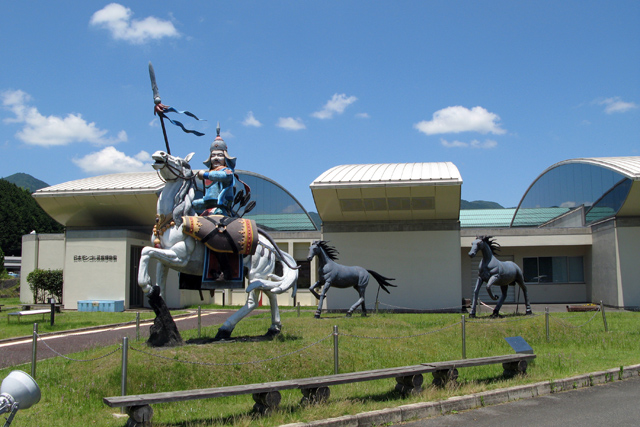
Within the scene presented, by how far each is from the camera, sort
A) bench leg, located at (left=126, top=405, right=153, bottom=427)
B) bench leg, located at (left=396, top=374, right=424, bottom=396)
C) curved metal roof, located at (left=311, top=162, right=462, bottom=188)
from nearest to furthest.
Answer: bench leg, located at (left=126, top=405, right=153, bottom=427), bench leg, located at (left=396, top=374, right=424, bottom=396), curved metal roof, located at (left=311, top=162, right=462, bottom=188)

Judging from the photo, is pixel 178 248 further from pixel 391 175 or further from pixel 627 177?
pixel 627 177

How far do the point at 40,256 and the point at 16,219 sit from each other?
28520 millimetres

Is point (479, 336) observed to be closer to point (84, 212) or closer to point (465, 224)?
point (84, 212)

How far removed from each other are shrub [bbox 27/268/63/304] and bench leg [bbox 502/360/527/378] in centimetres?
2500

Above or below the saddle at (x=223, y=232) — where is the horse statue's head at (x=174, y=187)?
above

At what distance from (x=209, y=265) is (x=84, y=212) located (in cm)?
1831

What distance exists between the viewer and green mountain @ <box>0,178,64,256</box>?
53375 mm

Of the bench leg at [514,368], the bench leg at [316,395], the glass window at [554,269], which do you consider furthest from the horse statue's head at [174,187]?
the glass window at [554,269]

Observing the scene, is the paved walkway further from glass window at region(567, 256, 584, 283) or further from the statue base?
glass window at region(567, 256, 584, 283)

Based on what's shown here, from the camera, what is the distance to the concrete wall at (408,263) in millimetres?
22781

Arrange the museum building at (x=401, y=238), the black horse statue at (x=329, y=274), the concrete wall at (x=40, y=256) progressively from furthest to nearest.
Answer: the concrete wall at (x=40, y=256) → the museum building at (x=401, y=238) → the black horse statue at (x=329, y=274)

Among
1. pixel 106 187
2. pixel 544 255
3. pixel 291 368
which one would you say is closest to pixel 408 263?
pixel 544 255

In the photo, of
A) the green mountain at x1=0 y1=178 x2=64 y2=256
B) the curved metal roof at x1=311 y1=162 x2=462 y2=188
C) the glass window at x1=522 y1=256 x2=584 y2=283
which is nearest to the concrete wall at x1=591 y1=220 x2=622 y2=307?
the glass window at x1=522 y1=256 x2=584 y2=283

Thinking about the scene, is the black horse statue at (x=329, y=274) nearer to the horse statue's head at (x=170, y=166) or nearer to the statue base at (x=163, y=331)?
the horse statue's head at (x=170, y=166)
